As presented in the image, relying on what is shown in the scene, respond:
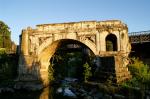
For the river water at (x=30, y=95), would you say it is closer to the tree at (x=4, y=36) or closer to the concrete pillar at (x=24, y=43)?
the concrete pillar at (x=24, y=43)

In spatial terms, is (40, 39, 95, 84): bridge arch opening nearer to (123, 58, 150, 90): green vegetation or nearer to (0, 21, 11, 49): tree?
(123, 58, 150, 90): green vegetation

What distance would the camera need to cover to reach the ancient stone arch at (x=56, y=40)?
27.8 m

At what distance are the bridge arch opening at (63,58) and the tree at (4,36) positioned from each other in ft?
53.0

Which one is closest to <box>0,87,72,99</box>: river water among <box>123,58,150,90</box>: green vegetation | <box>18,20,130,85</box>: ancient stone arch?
<box>18,20,130,85</box>: ancient stone arch

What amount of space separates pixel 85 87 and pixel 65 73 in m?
18.9

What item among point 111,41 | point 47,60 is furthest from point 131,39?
point 47,60

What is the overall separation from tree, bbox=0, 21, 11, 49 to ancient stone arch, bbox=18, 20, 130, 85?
25467mm

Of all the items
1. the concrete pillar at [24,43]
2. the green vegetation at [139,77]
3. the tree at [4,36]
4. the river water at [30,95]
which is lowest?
the river water at [30,95]

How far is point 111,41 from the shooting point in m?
31.6

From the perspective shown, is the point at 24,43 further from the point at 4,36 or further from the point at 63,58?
the point at 4,36

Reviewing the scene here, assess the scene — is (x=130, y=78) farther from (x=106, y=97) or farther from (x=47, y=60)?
(x=47, y=60)

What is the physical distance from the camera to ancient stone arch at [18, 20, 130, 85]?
27797 mm

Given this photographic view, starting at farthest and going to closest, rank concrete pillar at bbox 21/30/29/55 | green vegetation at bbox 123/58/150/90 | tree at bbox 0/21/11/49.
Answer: tree at bbox 0/21/11/49 < concrete pillar at bbox 21/30/29/55 < green vegetation at bbox 123/58/150/90

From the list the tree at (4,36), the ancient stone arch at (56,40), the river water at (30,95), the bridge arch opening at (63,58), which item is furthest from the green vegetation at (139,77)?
the tree at (4,36)
